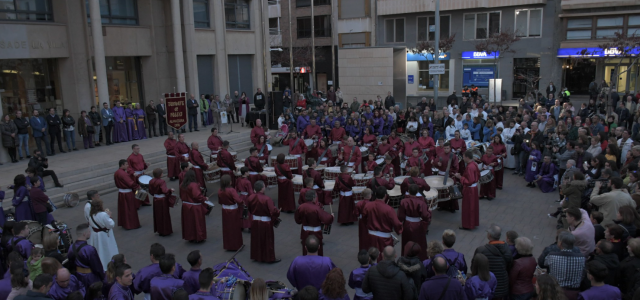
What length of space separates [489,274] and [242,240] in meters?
5.98

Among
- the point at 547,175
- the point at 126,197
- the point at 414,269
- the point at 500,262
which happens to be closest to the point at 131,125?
the point at 126,197

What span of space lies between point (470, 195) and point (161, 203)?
7.29m

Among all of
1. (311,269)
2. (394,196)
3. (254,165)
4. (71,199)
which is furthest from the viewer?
(71,199)

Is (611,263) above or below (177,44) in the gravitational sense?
below

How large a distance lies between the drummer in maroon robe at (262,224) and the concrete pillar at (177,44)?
48.4 feet

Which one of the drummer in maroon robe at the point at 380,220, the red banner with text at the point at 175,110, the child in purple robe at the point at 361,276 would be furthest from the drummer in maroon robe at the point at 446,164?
the red banner with text at the point at 175,110

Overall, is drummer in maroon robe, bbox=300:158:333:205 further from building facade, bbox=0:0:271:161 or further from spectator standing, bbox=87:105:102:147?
building facade, bbox=0:0:271:161

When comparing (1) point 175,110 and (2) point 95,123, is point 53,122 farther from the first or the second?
(1) point 175,110

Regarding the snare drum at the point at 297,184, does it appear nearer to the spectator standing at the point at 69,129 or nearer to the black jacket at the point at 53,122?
the black jacket at the point at 53,122

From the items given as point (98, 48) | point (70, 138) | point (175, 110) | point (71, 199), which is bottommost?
point (71, 199)

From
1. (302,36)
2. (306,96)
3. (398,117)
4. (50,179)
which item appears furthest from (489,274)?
(302,36)

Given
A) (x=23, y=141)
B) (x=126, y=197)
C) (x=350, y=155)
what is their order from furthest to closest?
(x=23, y=141)
(x=350, y=155)
(x=126, y=197)

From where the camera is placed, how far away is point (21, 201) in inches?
403

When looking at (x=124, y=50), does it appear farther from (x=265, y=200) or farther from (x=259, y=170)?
(x=265, y=200)
